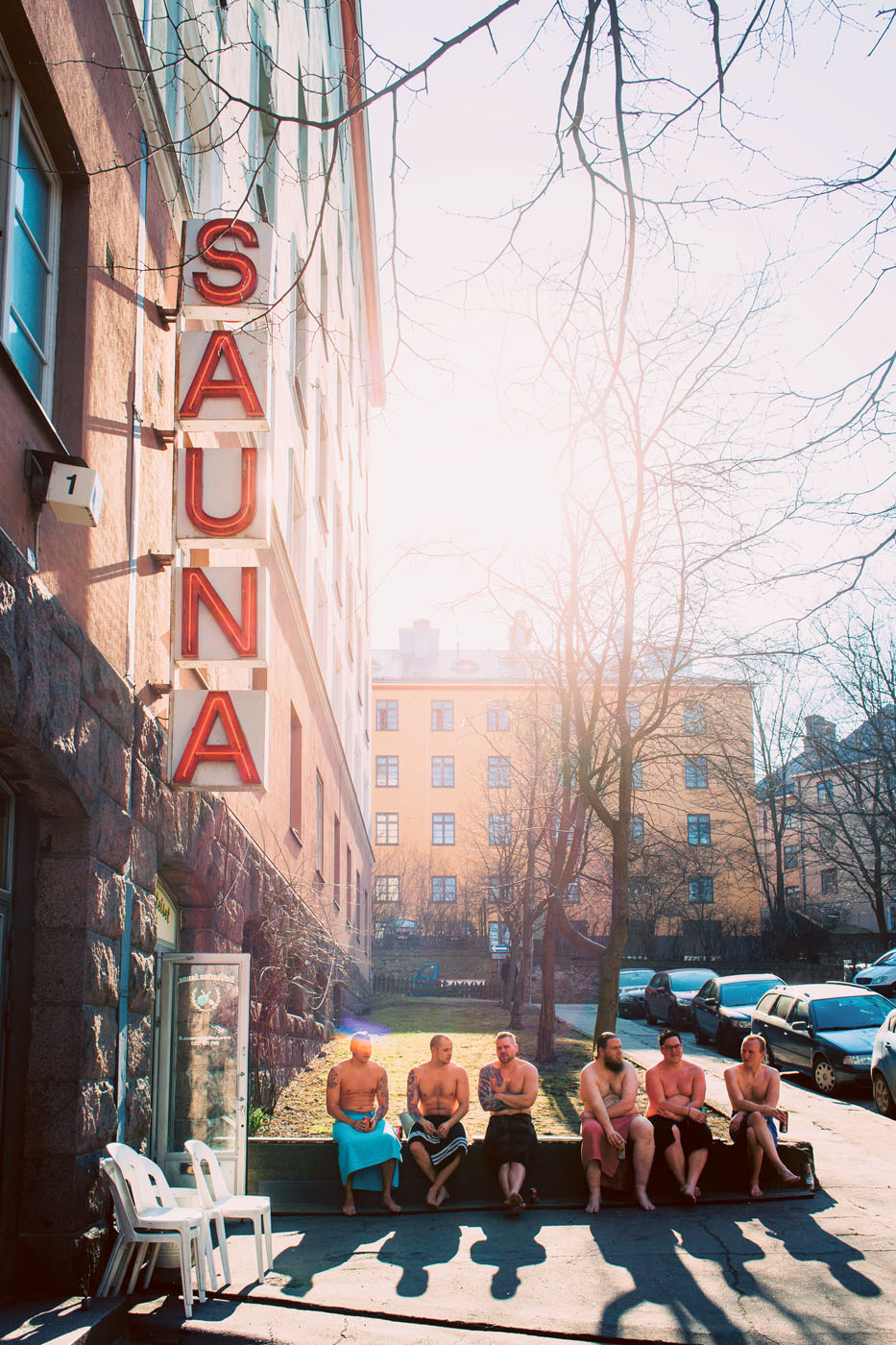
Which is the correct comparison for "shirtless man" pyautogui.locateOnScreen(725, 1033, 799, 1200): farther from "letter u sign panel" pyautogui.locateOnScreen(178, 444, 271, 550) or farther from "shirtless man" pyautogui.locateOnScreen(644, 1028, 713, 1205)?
"letter u sign panel" pyautogui.locateOnScreen(178, 444, 271, 550)

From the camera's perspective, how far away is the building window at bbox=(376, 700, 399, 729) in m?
63.1

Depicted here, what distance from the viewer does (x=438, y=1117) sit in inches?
354

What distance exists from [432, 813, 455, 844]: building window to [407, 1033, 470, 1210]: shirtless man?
51732 millimetres

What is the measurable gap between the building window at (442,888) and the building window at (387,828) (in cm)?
279

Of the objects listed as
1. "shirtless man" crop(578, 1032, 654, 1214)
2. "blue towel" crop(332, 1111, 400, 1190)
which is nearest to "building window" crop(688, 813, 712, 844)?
"shirtless man" crop(578, 1032, 654, 1214)

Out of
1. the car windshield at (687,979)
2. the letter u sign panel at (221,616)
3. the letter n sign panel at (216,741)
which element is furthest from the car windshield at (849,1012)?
the letter u sign panel at (221,616)

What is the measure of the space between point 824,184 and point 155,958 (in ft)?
20.4

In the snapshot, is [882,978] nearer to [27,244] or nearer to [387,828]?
[27,244]

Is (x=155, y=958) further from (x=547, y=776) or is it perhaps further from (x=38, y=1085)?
(x=547, y=776)

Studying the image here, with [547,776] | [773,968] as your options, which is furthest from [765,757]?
[547,776]

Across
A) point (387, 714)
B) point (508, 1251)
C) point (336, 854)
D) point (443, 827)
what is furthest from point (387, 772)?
point (508, 1251)

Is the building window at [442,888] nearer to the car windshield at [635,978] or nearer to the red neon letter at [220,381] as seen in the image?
the car windshield at [635,978]

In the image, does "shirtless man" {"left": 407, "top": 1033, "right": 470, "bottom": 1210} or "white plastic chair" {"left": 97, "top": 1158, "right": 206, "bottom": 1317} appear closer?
"white plastic chair" {"left": 97, "top": 1158, "right": 206, "bottom": 1317}

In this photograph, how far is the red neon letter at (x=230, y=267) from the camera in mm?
8094
